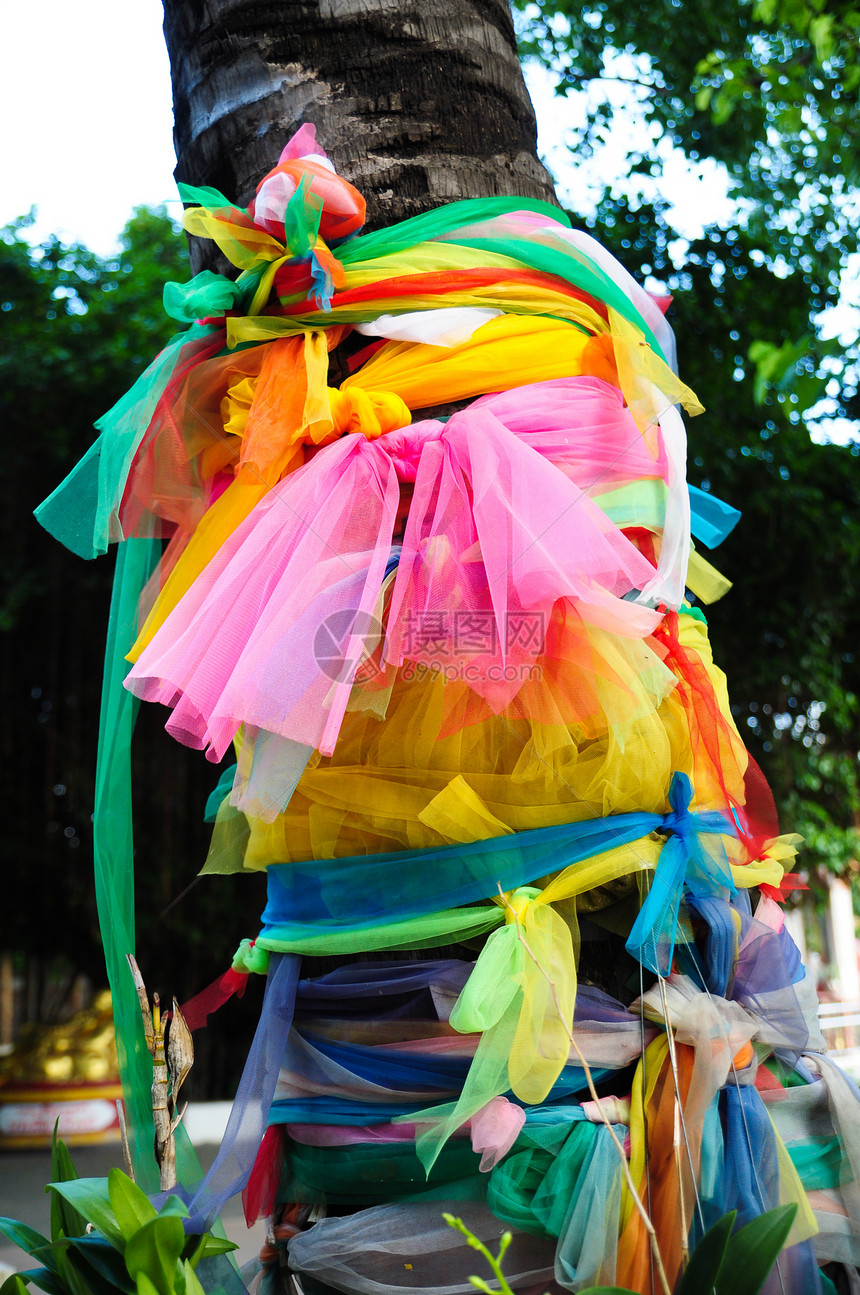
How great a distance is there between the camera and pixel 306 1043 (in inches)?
43.2

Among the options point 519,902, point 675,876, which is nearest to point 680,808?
point 675,876

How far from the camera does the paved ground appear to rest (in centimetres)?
391

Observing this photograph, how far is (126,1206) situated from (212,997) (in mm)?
274

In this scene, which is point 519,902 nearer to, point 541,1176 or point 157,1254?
point 541,1176

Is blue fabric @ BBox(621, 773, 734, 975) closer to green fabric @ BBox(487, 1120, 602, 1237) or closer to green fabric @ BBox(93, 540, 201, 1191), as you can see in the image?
green fabric @ BBox(487, 1120, 602, 1237)

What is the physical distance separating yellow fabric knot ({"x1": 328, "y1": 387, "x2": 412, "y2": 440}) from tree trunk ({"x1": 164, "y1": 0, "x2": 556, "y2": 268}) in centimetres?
29

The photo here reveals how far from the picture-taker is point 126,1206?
103 cm

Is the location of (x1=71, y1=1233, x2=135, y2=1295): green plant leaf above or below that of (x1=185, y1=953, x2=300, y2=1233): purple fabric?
below

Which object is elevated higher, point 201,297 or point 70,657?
point 70,657

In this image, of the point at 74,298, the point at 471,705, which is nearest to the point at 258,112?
the point at 471,705

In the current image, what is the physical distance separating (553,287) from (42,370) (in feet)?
15.4

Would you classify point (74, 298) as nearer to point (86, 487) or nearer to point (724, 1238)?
point (86, 487)

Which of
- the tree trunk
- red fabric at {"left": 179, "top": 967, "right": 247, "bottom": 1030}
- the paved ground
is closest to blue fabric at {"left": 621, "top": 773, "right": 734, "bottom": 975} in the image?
red fabric at {"left": 179, "top": 967, "right": 247, "bottom": 1030}

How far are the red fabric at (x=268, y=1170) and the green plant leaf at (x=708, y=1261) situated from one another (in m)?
0.48
